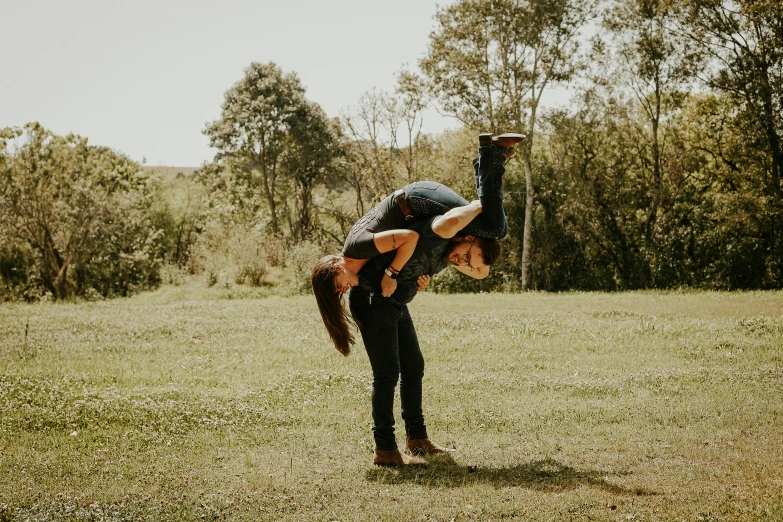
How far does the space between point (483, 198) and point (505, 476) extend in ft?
7.57

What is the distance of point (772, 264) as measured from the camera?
82.6 ft

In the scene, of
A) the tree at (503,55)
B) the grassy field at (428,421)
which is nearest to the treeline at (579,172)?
the tree at (503,55)

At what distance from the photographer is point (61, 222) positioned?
28109mm

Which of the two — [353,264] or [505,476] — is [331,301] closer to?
[353,264]

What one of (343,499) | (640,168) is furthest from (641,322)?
(640,168)

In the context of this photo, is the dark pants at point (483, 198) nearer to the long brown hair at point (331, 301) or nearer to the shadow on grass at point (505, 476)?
the long brown hair at point (331, 301)

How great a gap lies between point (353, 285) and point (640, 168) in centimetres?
2567

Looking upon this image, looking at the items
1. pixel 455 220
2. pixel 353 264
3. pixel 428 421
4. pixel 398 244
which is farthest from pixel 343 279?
pixel 428 421

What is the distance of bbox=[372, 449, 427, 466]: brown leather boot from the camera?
240 inches

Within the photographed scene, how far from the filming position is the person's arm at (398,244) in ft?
18.1

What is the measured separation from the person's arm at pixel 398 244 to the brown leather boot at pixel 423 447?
1827 mm

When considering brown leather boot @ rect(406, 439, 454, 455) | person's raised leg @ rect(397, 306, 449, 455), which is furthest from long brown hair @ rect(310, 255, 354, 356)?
brown leather boot @ rect(406, 439, 454, 455)

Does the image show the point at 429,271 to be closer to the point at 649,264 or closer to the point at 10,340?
the point at 10,340

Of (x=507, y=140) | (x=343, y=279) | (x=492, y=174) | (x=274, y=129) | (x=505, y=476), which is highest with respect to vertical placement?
(x=274, y=129)
